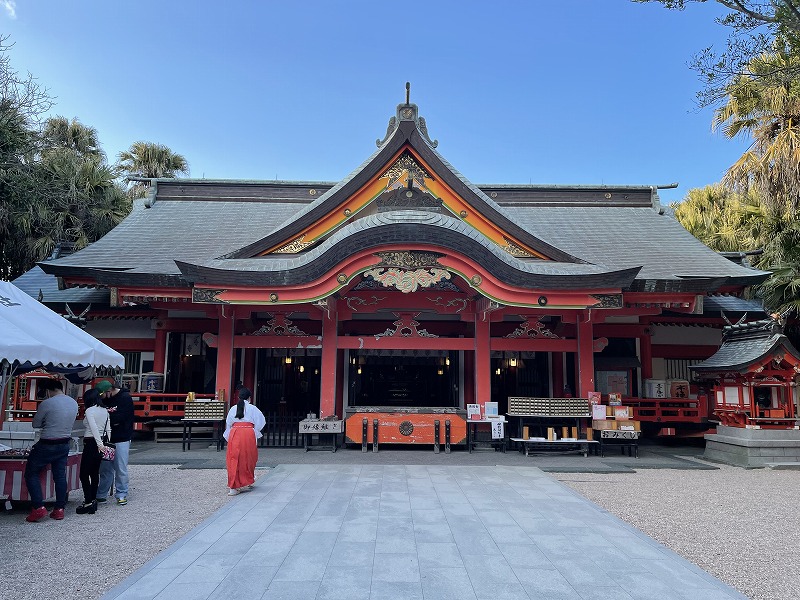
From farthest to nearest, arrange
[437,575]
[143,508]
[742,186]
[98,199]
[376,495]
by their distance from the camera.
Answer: [98,199] < [742,186] < [376,495] < [143,508] < [437,575]

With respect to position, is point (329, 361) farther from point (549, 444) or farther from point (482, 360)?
point (549, 444)

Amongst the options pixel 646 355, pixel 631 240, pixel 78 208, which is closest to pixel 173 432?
pixel 78 208

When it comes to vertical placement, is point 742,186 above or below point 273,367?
above

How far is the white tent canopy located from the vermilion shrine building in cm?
386

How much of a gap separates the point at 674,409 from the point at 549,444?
388 cm

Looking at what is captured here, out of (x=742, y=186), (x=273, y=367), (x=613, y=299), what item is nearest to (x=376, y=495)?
(x=613, y=299)

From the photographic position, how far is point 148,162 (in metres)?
25.9

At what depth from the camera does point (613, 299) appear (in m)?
11.6

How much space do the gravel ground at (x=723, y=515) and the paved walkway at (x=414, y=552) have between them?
1.07ft

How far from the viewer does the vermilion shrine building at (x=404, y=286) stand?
37.2ft

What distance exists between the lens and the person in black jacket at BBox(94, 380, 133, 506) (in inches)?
277

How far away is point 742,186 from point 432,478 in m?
13.1

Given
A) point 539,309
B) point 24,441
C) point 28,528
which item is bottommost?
point 28,528

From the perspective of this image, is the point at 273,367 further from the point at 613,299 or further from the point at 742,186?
the point at 742,186
